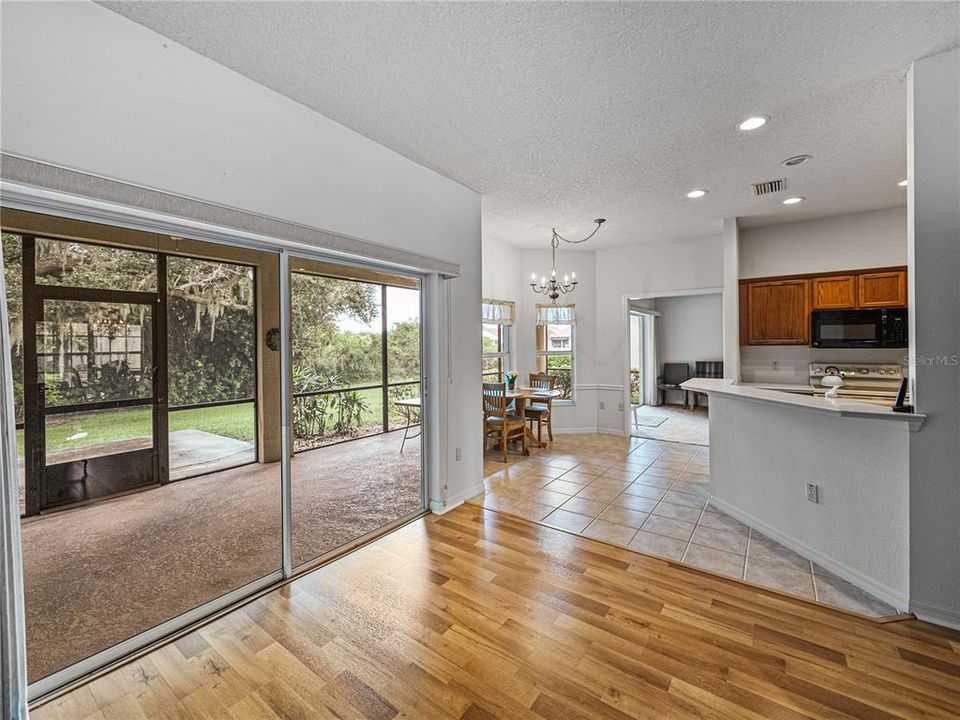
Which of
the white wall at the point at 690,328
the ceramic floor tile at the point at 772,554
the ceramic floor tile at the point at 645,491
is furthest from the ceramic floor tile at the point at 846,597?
the white wall at the point at 690,328

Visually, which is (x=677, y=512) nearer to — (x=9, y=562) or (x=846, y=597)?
(x=846, y=597)

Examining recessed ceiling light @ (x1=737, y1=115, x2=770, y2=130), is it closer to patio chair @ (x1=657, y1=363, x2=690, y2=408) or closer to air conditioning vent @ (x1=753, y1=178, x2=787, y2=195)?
air conditioning vent @ (x1=753, y1=178, x2=787, y2=195)

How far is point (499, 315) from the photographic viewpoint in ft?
19.6

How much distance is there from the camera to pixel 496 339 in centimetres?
616

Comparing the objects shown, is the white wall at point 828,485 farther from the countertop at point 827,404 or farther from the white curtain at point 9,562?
the white curtain at point 9,562

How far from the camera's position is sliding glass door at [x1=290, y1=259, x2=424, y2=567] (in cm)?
266

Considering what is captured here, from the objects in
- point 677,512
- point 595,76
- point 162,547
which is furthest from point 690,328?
point 162,547

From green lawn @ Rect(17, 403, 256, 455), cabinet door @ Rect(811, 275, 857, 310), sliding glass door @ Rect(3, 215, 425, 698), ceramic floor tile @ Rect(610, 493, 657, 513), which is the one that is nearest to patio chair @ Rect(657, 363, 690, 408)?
cabinet door @ Rect(811, 275, 857, 310)

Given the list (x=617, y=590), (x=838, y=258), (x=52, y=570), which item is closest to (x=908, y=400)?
(x=617, y=590)

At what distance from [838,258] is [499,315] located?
13.1 ft

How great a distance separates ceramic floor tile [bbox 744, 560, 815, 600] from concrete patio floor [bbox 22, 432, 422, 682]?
2547 millimetres

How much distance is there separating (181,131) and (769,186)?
4.43m

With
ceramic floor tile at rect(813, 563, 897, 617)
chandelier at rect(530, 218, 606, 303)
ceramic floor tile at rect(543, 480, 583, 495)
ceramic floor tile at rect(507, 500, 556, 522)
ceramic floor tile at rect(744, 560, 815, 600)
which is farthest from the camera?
chandelier at rect(530, 218, 606, 303)

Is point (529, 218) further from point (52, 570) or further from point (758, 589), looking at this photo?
point (52, 570)
